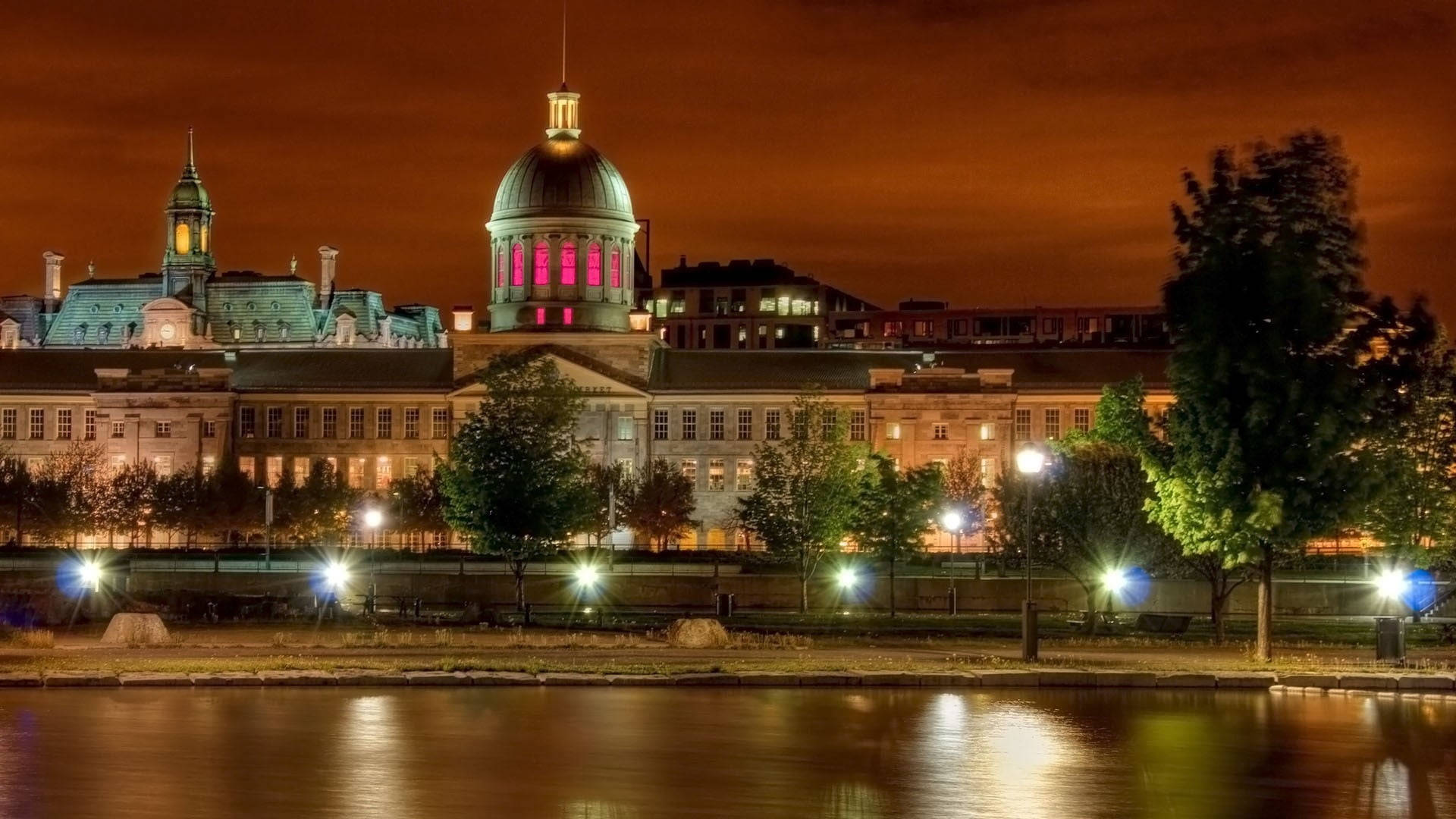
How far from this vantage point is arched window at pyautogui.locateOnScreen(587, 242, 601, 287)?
118m

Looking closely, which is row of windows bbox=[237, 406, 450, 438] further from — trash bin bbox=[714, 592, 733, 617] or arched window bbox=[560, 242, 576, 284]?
trash bin bbox=[714, 592, 733, 617]

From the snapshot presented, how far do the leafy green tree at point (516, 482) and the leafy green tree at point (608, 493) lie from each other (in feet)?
45.7

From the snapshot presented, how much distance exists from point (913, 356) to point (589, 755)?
9554 centimetres

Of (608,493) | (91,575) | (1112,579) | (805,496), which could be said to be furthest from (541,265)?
(1112,579)

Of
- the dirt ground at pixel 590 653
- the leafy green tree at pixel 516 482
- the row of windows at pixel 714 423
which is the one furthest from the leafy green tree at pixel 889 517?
the row of windows at pixel 714 423

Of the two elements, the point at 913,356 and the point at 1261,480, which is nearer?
the point at 1261,480

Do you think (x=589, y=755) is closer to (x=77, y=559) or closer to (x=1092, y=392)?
(x=77, y=559)

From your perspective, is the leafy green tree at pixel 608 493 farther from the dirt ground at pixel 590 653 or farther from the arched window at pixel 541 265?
the dirt ground at pixel 590 653

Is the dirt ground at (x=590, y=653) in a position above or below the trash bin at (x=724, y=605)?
below

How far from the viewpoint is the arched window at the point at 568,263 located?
11775 centimetres

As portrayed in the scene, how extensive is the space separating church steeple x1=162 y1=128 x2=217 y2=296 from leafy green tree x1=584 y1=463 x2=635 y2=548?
7405cm

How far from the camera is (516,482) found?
69312 mm

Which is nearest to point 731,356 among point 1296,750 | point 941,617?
point 941,617

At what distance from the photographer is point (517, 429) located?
71125 mm
